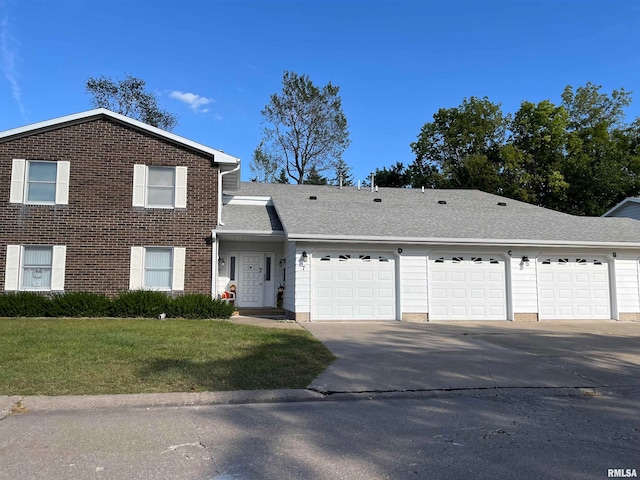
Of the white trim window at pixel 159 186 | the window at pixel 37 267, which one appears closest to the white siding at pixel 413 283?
the white trim window at pixel 159 186

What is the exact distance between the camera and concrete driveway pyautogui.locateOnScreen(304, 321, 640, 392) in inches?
282

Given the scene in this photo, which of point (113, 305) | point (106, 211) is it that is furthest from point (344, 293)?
point (106, 211)

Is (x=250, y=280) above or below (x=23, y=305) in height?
above

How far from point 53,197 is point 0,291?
3158mm

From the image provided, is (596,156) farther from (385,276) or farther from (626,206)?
(385,276)

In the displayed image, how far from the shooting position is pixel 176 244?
49.9ft

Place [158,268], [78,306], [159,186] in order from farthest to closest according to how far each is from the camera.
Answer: [159,186]
[158,268]
[78,306]

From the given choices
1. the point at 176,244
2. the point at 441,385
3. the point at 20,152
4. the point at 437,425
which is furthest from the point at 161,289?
the point at 437,425

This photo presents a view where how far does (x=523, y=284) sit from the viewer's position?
15195 millimetres

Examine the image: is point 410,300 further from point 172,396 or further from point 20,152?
point 20,152

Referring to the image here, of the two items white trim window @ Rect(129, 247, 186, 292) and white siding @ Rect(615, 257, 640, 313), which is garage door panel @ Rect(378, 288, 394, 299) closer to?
white trim window @ Rect(129, 247, 186, 292)

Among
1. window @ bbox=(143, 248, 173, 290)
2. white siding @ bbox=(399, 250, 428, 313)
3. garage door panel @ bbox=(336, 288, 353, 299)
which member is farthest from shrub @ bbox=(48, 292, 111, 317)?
white siding @ bbox=(399, 250, 428, 313)

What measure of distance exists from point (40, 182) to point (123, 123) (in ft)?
10.2

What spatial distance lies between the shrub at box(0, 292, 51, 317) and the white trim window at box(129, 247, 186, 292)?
2.46 metres
